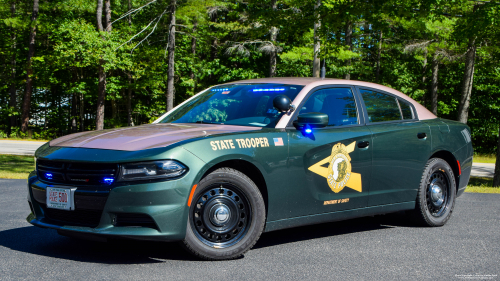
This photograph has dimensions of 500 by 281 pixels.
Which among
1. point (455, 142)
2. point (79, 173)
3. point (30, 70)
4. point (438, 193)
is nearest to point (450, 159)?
point (455, 142)

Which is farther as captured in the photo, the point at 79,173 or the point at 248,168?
the point at 248,168

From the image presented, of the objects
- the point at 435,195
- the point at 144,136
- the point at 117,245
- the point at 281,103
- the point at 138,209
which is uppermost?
the point at 281,103

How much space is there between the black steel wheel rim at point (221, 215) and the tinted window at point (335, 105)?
1.16 meters

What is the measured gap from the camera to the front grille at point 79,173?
147 inches

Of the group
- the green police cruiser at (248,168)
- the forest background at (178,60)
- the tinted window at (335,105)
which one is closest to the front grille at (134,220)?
the green police cruiser at (248,168)

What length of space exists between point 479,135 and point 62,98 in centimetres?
3474

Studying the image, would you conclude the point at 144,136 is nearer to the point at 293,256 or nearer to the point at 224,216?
the point at 224,216

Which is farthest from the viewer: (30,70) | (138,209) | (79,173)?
(30,70)

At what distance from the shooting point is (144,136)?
4.13 meters

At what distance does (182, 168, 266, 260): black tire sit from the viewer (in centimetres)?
398

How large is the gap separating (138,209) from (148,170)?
0.29 meters

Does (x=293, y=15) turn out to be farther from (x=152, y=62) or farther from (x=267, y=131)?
(x=152, y=62)

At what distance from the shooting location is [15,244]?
4652mm

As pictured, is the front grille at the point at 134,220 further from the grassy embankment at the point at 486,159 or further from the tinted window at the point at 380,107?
the grassy embankment at the point at 486,159
